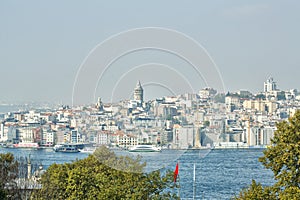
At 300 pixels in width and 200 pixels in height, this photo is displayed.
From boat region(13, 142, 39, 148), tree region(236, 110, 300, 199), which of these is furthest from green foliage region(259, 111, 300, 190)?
boat region(13, 142, 39, 148)

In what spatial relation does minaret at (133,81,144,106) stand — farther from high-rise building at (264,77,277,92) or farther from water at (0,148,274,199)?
high-rise building at (264,77,277,92)

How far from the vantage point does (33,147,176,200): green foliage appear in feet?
41.7

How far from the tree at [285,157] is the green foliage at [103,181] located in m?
2.49

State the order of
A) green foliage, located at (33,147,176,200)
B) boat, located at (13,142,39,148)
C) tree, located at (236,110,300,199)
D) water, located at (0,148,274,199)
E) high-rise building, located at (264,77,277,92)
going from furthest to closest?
high-rise building, located at (264,77,277,92) → boat, located at (13,142,39,148) → water, located at (0,148,274,199) → green foliage, located at (33,147,176,200) → tree, located at (236,110,300,199)

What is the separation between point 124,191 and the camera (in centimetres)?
1295

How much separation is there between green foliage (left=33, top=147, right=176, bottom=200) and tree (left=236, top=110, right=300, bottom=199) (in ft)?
8.17

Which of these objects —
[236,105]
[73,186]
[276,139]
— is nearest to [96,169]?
[73,186]

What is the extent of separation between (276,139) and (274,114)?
201ft

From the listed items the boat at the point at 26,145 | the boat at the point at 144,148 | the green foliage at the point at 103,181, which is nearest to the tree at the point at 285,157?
the boat at the point at 144,148

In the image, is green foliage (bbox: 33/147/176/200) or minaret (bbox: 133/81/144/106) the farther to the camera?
green foliage (bbox: 33/147/176/200)

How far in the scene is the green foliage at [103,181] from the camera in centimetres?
1272

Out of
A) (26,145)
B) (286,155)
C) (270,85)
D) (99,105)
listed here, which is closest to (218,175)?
(99,105)

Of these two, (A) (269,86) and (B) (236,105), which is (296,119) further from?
(A) (269,86)

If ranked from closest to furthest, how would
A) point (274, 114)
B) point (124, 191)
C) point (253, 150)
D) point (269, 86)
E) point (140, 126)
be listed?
point (140, 126) → point (124, 191) → point (253, 150) → point (274, 114) → point (269, 86)
